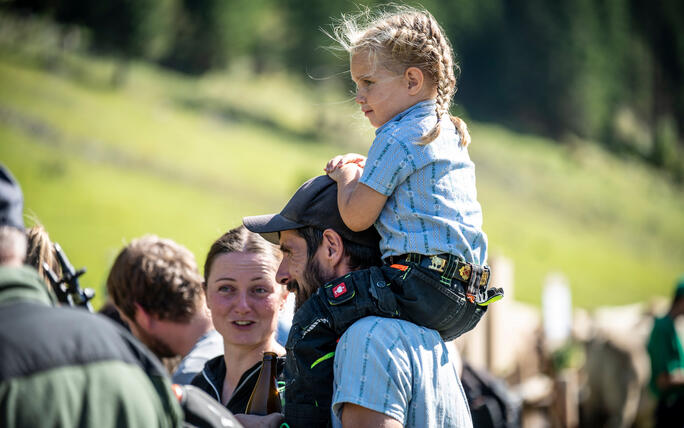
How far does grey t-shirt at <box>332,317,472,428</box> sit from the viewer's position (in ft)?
7.43

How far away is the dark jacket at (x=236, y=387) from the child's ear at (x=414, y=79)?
3.95 ft

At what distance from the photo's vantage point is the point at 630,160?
107 ft

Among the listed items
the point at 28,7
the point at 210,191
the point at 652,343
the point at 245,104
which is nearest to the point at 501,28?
the point at 245,104

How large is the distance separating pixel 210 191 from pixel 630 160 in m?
21.5

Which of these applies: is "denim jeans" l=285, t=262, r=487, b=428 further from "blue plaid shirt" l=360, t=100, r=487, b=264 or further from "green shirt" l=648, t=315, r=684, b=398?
"green shirt" l=648, t=315, r=684, b=398

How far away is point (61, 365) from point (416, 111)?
58.7 inches

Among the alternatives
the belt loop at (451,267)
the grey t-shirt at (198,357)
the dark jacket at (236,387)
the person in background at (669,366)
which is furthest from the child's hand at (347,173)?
the person in background at (669,366)

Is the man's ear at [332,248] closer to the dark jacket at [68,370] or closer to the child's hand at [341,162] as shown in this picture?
the child's hand at [341,162]

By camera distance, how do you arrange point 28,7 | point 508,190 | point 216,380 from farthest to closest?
point 508,190 → point 28,7 → point 216,380

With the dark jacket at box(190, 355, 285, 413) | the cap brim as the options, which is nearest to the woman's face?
the dark jacket at box(190, 355, 285, 413)

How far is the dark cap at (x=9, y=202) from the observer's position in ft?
5.86

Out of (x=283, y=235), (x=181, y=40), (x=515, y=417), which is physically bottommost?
(x=515, y=417)

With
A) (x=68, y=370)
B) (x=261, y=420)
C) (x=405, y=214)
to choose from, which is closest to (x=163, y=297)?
(x=261, y=420)

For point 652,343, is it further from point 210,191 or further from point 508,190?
point 508,190
